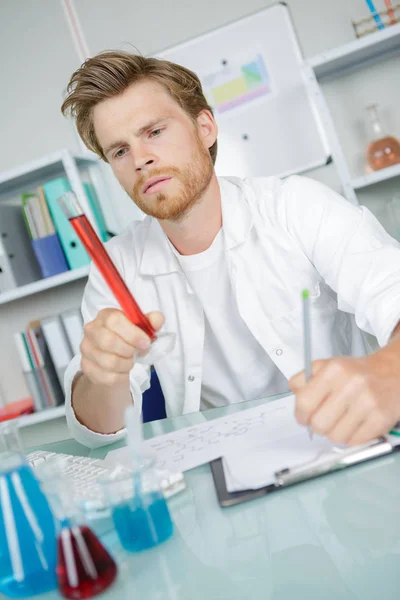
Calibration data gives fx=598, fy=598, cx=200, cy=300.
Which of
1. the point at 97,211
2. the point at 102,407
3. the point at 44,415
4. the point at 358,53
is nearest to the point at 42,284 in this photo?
the point at 97,211

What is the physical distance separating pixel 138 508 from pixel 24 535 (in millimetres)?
111

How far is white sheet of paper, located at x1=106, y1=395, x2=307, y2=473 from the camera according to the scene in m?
0.83

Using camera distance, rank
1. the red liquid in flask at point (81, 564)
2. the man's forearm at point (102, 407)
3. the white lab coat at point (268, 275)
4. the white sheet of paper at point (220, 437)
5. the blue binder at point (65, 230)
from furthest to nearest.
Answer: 1. the blue binder at point (65, 230)
2. the white lab coat at point (268, 275)
3. the man's forearm at point (102, 407)
4. the white sheet of paper at point (220, 437)
5. the red liquid in flask at point (81, 564)

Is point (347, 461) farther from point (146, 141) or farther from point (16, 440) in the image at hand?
point (146, 141)

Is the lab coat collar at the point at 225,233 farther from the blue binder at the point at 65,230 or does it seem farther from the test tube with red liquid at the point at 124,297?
the blue binder at the point at 65,230

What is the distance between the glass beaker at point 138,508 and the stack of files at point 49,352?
70.2 inches

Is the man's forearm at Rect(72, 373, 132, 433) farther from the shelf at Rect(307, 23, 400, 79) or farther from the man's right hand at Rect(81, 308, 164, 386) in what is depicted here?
the shelf at Rect(307, 23, 400, 79)

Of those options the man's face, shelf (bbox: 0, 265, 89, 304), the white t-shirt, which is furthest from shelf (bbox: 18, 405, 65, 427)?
the man's face

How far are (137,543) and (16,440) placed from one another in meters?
0.17

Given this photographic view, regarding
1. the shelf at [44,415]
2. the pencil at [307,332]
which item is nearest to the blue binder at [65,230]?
the shelf at [44,415]

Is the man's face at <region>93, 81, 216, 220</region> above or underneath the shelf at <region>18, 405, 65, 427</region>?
above

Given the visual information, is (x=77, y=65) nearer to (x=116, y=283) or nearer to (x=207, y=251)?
(x=207, y=251)

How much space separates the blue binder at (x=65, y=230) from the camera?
2283 mm

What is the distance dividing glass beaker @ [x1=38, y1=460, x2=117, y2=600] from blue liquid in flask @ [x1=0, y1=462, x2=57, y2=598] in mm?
30
